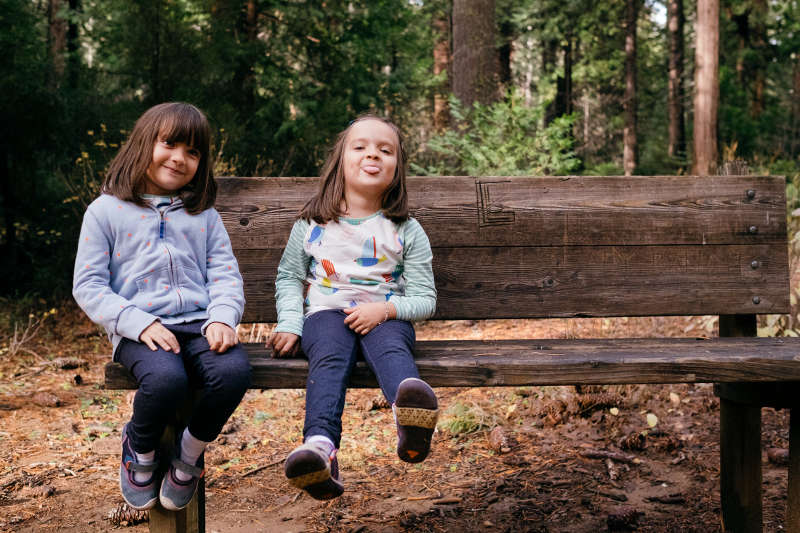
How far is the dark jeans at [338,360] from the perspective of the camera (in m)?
1.97

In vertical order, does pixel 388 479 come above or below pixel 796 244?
below

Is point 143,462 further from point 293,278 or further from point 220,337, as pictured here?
point 293,278

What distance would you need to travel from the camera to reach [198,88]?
8266 millimetres

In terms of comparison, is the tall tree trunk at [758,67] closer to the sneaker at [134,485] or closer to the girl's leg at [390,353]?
the girl's leg at [390,353]

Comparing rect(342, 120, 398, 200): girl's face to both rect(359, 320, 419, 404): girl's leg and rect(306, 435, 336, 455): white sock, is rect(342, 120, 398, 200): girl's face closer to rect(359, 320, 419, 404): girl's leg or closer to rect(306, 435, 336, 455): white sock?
rect(359, 320, 419, 404): girl's leg

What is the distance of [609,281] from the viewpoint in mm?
2918

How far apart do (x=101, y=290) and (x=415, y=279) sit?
1058 millimetres

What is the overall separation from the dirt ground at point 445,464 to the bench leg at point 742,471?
16cm

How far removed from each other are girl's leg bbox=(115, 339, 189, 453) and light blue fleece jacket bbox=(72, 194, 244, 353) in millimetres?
75

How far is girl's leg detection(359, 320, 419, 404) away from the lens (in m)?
2.03

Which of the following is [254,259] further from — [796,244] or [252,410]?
[796,244]

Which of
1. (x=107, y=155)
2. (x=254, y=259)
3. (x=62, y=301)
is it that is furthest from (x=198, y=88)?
(x=254, y=259)

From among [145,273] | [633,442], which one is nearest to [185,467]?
[145,273]

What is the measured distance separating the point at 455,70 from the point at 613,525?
5.97m
